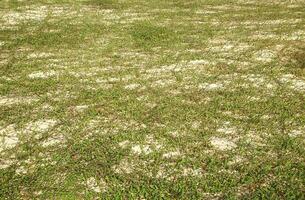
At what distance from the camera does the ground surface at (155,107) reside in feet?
27.7

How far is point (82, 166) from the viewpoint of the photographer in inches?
352

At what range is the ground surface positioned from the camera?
8.45 meters

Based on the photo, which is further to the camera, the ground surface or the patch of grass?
the patch of grass

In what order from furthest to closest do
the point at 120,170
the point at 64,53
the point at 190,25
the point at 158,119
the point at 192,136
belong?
the point at 190,25
the point at 64,53
the point at 158,119
the point at 192,136
the point at 120,170

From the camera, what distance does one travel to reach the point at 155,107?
36.9 ft

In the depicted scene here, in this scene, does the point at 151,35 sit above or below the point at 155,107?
above

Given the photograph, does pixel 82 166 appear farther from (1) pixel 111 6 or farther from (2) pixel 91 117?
(1) pixel 111 6

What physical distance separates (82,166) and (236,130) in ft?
11.3

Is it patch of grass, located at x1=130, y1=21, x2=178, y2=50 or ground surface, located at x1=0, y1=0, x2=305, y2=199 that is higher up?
patch of grass, located at x1=130, y1=21, x2=178, y2=50

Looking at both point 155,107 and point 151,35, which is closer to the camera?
point 155,107

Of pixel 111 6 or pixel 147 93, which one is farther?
pixel 111 6

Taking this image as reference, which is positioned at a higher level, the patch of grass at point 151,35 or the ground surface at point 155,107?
the patch of grass at point 151,35

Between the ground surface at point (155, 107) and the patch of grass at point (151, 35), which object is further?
the patch of grass at point (151, 35)

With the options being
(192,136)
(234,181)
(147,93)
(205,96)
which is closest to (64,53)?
(147,93)
